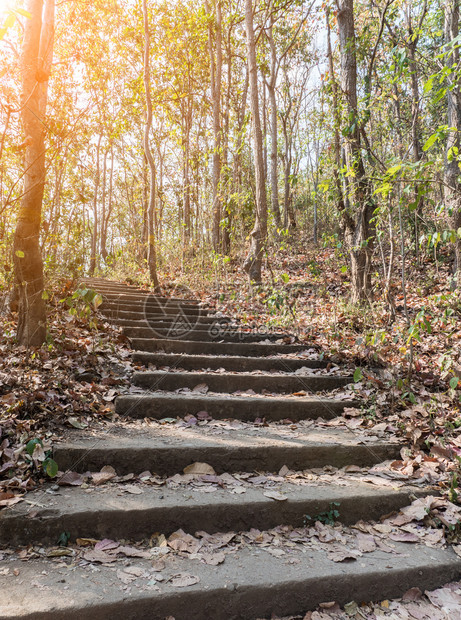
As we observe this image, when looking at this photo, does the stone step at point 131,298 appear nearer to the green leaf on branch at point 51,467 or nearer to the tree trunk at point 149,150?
the tree trunk at point 149,150

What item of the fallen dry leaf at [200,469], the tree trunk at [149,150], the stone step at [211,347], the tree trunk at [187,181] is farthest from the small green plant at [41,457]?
the tree trunk at [187,181]

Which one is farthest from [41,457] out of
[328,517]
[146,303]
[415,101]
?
[415,101]

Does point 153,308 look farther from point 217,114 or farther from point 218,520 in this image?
point 217,114

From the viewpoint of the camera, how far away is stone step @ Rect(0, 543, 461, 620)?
1444mm

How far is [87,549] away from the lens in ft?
5.72

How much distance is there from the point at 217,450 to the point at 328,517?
690mm

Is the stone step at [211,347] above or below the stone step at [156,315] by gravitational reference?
below

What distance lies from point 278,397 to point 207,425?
2.33 ft

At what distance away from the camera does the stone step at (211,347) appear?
4.09 metres

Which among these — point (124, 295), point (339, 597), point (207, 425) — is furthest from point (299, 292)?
point (339, 597)

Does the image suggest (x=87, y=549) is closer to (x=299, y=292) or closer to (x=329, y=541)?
(x=329, y=541)

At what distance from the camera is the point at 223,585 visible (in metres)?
1.58

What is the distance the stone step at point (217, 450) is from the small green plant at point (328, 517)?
0.41 m

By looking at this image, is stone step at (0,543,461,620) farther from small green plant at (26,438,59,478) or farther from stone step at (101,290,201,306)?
stone step at (101,290,201,306)
